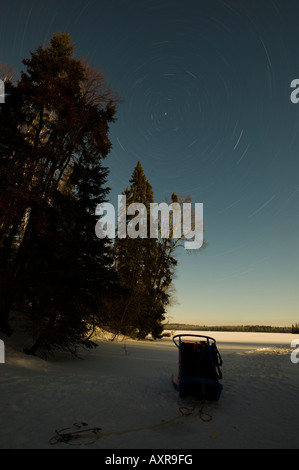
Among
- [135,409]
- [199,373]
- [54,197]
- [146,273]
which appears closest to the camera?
[135,409]

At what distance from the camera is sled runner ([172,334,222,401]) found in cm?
594

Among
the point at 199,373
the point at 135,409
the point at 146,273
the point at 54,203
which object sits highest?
the point at 54,203

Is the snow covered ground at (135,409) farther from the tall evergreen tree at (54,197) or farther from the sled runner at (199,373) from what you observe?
the tall evergreen tree at (54,197)

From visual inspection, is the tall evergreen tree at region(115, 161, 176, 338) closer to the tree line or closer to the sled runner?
the tree line

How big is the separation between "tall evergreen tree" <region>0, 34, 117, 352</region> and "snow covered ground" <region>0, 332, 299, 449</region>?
1.96 m

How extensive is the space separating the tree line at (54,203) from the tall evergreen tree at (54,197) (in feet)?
0.12

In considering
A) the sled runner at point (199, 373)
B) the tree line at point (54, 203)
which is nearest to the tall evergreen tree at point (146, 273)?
the tree line at point (54, 203)

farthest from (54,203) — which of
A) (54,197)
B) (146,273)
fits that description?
(146,273)

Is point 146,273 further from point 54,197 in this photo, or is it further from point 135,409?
point 135,409

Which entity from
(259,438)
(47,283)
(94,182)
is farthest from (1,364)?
(94,182)

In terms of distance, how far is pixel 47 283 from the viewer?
28.6 ft

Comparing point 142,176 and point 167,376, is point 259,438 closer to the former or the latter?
point 167,376

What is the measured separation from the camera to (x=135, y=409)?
17.2ft

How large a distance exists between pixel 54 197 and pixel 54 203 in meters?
0.53
